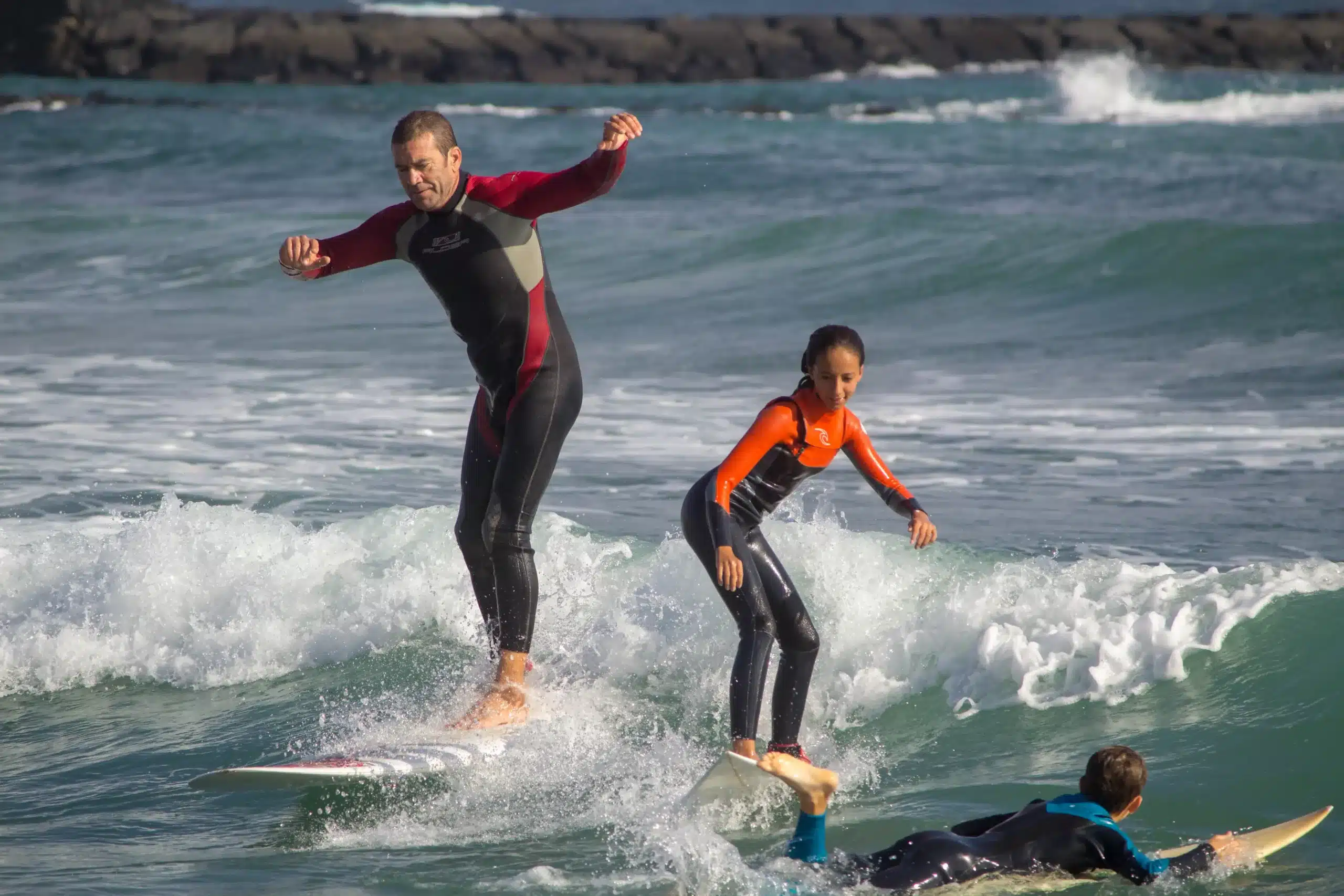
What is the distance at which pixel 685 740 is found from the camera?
6.21m

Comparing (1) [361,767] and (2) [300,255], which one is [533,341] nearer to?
(2) [300,255]

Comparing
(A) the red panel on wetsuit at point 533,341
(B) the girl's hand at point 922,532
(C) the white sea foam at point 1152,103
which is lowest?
(B) the girl's hand at point 922,532

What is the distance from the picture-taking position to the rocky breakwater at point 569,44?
50.1m

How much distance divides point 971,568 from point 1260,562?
133cm

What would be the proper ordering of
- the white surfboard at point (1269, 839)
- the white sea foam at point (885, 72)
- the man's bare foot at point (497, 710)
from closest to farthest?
1. the white surfboard at point (1269, 839)
2. the man's bare foot at point (497, 710)
3. the white sea foam at point (885, 72)

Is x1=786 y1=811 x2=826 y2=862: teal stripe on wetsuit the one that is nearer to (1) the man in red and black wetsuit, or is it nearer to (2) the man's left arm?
(1) the man in red and black wetsuit

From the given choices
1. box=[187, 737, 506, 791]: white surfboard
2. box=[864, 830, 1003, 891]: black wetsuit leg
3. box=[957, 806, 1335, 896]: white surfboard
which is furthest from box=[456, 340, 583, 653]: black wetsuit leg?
box=[957, 806, 1335, 896]: white surfboard

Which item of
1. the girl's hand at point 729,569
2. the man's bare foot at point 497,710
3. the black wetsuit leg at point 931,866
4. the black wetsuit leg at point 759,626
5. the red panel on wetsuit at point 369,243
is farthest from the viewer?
the man's bare foot at point 497,710

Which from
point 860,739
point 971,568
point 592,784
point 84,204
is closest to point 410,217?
point 592,784

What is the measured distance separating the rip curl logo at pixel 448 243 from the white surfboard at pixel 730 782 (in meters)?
1.90

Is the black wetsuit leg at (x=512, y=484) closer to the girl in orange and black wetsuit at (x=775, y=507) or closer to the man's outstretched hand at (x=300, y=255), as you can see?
the girl in orange and black wetsuit at (x=775, y=507)

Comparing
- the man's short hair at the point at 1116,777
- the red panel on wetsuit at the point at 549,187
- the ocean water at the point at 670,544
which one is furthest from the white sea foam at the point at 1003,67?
the man's short hair at the point at 1116,777

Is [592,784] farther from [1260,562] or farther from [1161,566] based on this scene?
[1260,562]

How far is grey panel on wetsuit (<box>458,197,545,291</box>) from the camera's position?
542cm
